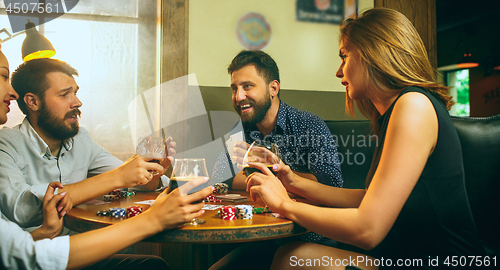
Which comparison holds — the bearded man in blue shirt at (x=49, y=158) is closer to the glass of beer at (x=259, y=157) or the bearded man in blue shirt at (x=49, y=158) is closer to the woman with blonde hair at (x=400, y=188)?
the glass of beer at (x=259, y=157)

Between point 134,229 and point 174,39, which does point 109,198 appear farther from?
point 174,39

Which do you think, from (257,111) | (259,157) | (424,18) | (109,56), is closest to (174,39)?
(109,56)

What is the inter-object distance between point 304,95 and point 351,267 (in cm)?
195

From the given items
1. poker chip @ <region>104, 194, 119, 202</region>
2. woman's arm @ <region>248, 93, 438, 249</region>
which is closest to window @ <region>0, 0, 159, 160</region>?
poker chip @ <region>104, 194, 119, 202</region>

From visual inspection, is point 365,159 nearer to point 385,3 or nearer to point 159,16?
point 385,3

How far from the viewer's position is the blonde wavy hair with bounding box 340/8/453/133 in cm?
104

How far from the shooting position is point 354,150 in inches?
81.4

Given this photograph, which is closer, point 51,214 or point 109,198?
point 51,214

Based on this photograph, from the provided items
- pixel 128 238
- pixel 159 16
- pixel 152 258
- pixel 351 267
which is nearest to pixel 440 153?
pixel 351 267

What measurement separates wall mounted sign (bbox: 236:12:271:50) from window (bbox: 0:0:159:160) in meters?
0.71

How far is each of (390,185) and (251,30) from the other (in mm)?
2109

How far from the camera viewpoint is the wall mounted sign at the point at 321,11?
277 centimetres

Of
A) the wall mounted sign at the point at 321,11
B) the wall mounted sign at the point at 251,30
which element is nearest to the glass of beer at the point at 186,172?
the wall mounted sign at the point at 251,30

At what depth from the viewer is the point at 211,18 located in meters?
2.57
